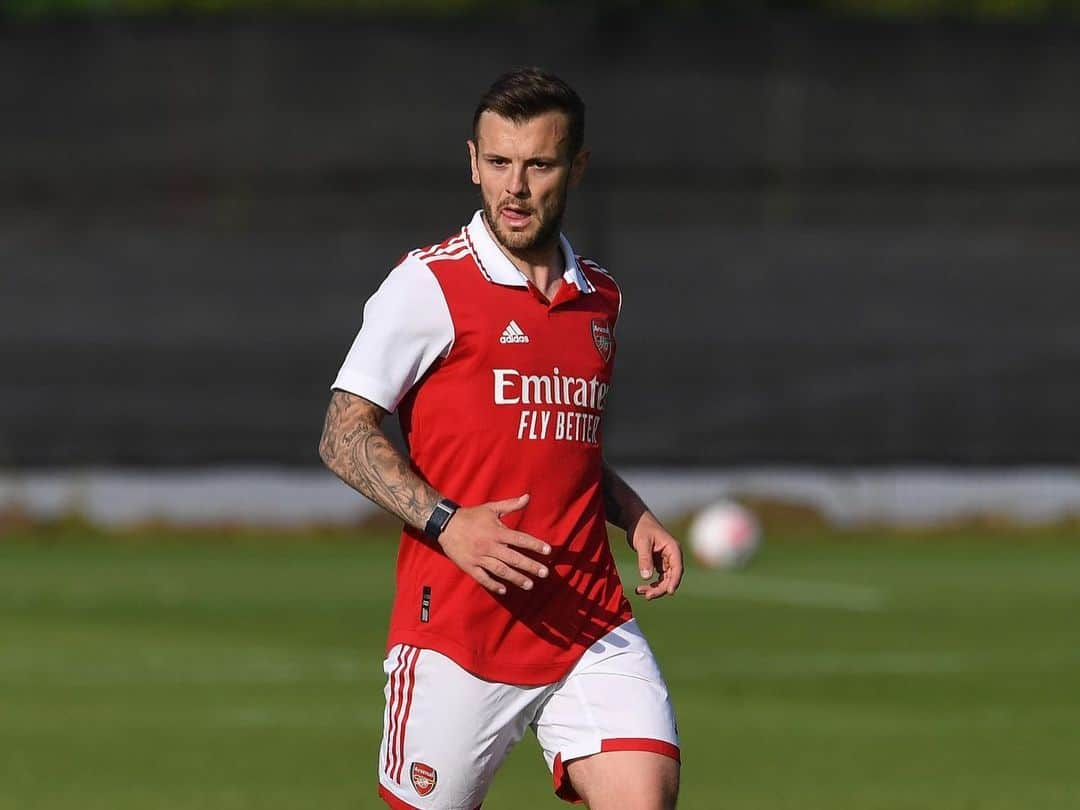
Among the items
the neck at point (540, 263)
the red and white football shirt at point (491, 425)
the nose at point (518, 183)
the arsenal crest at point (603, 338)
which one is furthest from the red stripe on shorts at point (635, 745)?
the nose at point (518, 183)

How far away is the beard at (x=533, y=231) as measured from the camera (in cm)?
509

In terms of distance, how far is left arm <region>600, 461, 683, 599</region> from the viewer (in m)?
5.23

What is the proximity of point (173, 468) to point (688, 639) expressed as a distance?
5.52 metres

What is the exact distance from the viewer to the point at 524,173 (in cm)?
503

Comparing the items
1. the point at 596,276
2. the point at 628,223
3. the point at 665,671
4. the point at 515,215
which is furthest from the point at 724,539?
the point at 515,215

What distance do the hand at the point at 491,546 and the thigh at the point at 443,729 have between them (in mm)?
356

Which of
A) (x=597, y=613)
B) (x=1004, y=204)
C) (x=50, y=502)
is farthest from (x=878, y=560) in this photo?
(x=597, y=613)

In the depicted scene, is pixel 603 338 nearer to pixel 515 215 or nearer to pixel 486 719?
pixel 515 215

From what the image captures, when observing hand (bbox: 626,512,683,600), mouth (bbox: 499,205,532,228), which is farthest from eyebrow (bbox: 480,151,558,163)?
hand (bbox: 626,512,683,600)

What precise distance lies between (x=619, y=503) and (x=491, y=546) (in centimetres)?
83

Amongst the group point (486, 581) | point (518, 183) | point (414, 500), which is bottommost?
point (486, 581)

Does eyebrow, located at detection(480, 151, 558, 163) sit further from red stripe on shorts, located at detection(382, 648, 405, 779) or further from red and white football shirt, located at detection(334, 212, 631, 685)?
red stripe on shorts, located at detection(382, 648, 405, 779)

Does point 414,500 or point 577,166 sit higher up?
point 577,166

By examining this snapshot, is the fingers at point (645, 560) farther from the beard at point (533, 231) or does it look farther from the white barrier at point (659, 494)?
the white barrier at point (659, 494)
